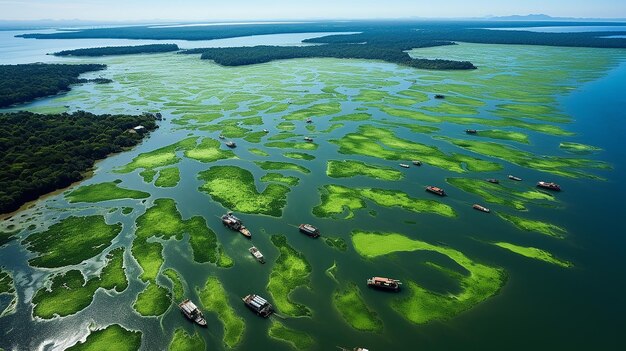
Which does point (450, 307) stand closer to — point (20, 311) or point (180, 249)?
point (180, 249)

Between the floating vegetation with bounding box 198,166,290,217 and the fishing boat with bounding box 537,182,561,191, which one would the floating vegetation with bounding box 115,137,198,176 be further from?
the fishing boat with bounding box 537,182,561,191

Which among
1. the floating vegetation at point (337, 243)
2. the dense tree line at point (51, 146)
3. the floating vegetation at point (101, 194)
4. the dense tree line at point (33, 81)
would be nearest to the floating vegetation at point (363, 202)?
the floating vegetation at point (337, 243)

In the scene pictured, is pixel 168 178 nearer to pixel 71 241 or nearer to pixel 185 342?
pixel 71 241

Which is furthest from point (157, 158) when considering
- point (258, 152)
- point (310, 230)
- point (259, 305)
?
point (259, 305)

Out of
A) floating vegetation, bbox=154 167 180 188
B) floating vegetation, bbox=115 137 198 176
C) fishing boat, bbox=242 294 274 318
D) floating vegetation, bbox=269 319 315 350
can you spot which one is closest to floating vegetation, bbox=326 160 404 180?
floating vegetation, bbox=154 167 180 188

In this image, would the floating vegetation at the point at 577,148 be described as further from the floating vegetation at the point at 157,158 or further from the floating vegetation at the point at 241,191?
the floating vegetation at the point at 157,158

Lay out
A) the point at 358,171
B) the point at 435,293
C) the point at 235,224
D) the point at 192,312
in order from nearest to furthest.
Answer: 1. the point at 192,312
2. the point at 435,293
3. the point at 235,224
4. the point at 358,171
